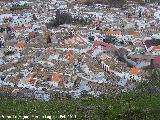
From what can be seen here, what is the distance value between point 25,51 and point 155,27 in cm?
1190

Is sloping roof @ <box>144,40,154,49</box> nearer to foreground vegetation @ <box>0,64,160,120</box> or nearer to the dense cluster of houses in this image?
the dense cluster of houses

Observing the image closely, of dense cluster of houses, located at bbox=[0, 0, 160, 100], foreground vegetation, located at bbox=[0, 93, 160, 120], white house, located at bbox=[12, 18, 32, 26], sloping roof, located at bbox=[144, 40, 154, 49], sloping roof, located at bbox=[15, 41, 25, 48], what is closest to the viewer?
foreground vegetation, located at bbox=[0, 93, 160, 120]

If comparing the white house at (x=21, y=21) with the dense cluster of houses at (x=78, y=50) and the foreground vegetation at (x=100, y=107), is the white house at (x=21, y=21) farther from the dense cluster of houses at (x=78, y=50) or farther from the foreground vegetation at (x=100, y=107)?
the foreground vegetation at (x=100, y=107)

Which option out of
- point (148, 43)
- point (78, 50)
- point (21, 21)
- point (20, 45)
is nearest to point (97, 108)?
point (78, 50)

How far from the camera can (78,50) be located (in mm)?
37875

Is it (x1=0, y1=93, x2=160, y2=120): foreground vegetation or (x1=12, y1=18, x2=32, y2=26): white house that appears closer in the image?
(x1=0, y1=93, x2=160, y2=120): foreground vegetation

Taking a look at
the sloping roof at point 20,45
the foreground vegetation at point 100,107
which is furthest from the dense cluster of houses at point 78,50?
the foreground vegetation at point 100,107

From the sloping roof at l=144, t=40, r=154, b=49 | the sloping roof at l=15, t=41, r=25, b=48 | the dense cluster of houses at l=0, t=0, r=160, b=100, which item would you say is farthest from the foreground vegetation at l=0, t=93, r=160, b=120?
the sloping roof at l=144, t=40, r=154, b=49

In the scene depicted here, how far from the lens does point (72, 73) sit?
111 feet

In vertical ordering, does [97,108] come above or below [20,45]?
above

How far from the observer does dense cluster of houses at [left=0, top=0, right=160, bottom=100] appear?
32.5m

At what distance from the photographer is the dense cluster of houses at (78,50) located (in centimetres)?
3250

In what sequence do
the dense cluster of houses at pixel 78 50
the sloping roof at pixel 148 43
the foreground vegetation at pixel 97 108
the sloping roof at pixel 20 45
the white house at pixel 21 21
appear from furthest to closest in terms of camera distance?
the white house at pixel 21 21 < the sloping roof at pixel 148 43 < the sloping roof at pixel 20 45 < the dense cluster of houses at pixel 78 50 < the foreground vegetation at pixel 97 108

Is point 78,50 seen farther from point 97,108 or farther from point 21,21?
point 97,108
